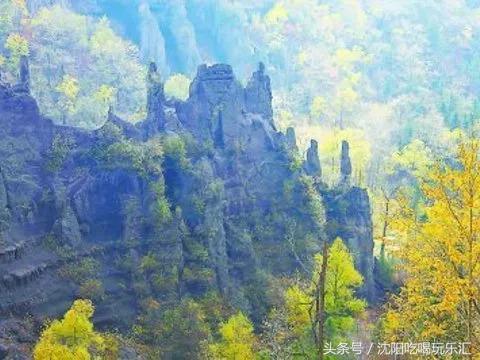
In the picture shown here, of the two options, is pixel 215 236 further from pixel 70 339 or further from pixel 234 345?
pixel 70 339

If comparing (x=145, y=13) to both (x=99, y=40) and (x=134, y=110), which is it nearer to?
(x=99, y=40)

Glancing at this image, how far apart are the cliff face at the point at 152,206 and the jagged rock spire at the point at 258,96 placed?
87.2 inches

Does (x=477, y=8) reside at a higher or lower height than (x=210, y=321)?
higher

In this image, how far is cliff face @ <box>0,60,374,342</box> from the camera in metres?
34.4

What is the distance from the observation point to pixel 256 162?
43.9 m

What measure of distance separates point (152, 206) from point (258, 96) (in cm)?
1387

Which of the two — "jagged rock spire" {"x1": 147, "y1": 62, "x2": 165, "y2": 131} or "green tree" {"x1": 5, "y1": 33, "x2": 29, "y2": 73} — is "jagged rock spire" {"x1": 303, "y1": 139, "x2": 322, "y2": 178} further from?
"green tree" {"x1": 5, "y1": 33, "x2": 29, "y2": 73}

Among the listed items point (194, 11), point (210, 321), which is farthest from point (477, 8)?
point (210, 321)

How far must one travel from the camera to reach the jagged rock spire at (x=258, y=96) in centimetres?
4691

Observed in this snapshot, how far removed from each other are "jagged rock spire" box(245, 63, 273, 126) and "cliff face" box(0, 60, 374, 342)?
2216 mm

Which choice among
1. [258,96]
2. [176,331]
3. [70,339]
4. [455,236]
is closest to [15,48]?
[258,96]

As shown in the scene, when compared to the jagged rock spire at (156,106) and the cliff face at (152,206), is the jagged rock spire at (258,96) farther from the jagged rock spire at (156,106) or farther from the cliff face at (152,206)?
the jagged rock spire at (156,106)

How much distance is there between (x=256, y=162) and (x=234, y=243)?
21.4ft

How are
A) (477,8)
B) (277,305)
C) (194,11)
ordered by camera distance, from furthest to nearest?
(477,8) < (194,11) < (277,305)
